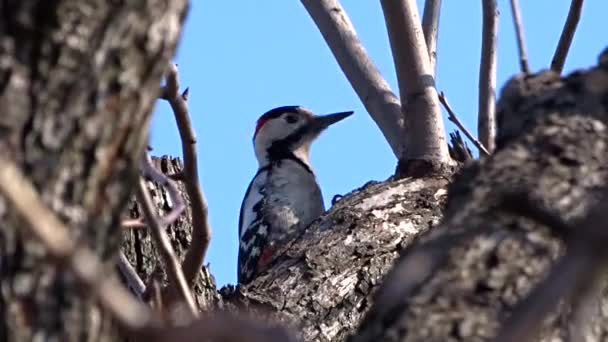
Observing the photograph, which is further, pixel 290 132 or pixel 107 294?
pixel 290 132

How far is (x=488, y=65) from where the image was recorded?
4941 millimetres

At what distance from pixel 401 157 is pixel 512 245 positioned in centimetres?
316

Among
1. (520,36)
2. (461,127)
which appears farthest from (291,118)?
(520,36)

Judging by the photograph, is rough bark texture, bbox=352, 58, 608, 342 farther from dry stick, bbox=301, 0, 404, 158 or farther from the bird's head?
the bird's head

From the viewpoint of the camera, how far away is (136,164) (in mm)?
1730

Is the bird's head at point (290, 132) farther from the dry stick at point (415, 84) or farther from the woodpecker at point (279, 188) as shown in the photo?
the dry stick at point (415, 84)

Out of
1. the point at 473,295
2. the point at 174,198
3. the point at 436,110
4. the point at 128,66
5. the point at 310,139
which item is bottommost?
the point at 473,295

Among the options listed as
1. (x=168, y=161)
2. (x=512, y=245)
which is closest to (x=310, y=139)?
(x=168, y=161)

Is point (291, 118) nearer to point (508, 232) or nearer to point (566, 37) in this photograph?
point (566, 37)

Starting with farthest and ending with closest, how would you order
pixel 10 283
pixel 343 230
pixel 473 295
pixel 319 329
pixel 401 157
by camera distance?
pixel 401 157 < pixel 343 230 < pixel 319 329 < pixel 473 295 < pixel 10 283

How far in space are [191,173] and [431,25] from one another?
271cm

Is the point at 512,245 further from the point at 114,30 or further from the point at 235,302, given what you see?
the point at 235,302

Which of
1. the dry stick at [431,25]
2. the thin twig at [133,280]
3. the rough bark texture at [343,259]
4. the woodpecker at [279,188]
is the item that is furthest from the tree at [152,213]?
the woodpecker at [279,188]

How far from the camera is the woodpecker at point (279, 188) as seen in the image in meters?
7.29
